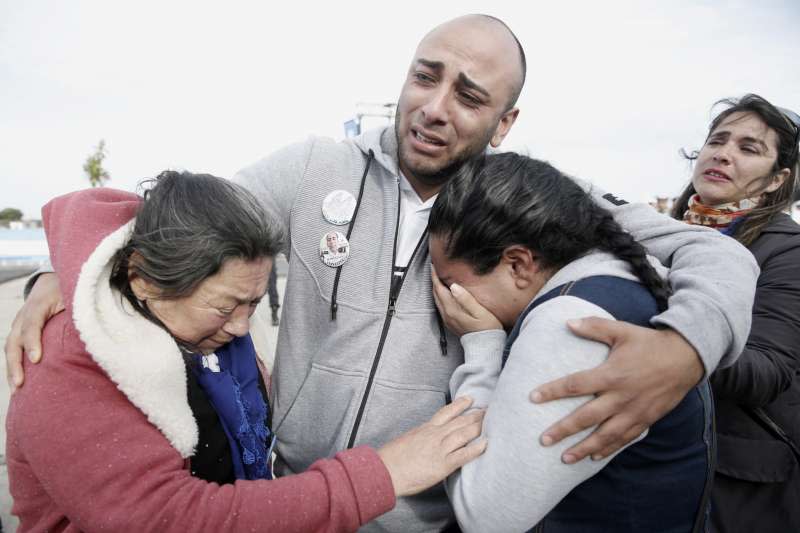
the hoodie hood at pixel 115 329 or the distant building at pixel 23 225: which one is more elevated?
the hoodie hood at pixel 115 329

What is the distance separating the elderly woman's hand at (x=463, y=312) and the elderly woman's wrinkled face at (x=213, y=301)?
573 millimetres

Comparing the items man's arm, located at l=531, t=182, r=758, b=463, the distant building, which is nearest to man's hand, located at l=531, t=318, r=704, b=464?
man's arm, located at l=531, t=182, r=758, b=463

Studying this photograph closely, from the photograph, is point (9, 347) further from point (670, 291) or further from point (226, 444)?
point (670, 291)

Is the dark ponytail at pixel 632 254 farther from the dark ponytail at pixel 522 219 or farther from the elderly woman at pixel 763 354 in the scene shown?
the elderly woman at pixel 763 354

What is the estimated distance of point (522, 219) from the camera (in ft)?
4.48

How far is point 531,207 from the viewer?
4.50 ft

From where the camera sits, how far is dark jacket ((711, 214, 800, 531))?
1.72 meters

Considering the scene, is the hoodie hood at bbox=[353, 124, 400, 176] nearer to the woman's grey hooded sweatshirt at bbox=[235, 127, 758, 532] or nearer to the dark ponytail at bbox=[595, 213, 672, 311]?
the woman's grey hooded sweatshirt at bbox=[235, 127, 758, 532]

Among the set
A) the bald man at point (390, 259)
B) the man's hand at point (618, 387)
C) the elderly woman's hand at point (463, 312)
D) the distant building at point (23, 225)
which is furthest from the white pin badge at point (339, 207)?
the distant building at point (23, 225)

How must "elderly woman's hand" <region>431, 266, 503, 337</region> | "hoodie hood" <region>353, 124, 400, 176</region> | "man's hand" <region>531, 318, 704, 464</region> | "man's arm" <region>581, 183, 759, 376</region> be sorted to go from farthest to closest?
"hoodie hood" <region>353, 124, 400, 176</region> < "elderly woman's hand" <region>431, 266, 503, 337</region> < "man's arm" <region>581, 183, 759, 376</region> < "man's hand" <region>531, 318, 704, 464</region>

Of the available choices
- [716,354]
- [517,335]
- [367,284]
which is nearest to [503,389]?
[517,335]

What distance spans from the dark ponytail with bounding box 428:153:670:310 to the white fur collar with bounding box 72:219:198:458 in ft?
2.82

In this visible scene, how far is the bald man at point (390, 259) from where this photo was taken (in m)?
1.62

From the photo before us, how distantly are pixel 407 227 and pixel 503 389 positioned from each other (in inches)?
32.1
